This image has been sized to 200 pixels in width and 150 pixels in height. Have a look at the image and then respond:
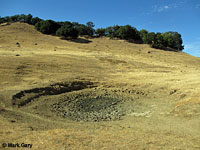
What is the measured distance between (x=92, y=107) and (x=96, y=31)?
43.3 meters

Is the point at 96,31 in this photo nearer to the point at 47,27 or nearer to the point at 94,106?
the point at 47,27

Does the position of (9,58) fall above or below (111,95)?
above

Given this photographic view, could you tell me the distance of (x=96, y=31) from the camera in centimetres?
5194

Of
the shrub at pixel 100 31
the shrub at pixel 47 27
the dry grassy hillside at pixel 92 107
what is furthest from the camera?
the shrub at pixel 100 31

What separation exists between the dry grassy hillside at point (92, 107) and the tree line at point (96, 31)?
19.9 m

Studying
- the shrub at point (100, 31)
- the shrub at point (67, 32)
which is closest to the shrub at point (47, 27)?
the shrub at point (67, 32)

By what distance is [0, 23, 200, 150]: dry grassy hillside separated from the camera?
617 centimetres

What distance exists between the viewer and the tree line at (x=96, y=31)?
3972 cm

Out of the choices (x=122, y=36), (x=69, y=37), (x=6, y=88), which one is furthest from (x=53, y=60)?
(x=122, y=36)

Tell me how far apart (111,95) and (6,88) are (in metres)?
8.43

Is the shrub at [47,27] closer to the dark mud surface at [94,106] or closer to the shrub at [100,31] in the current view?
the shrub at [100,31]

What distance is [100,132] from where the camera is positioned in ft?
23.2

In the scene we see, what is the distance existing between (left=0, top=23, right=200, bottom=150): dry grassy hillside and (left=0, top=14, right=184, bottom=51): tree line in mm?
19875

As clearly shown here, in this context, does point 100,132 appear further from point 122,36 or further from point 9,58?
point 122,36
